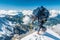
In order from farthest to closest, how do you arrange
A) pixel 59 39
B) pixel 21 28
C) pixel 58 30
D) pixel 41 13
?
pixel 21 28
pixel 58 30
pixel 59 39
pixel 41 13

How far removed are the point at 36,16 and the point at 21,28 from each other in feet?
131

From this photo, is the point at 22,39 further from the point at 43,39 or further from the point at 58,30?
the point at 58,30

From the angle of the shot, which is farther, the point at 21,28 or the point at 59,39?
the point at 21,28

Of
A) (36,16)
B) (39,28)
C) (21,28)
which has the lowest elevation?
(21,28)

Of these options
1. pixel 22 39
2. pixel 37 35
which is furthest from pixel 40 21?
pixel 22 39

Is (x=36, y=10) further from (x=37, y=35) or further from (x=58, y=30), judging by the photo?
(x=58, y=30)

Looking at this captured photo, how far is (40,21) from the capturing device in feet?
63.2

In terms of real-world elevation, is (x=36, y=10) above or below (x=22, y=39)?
above

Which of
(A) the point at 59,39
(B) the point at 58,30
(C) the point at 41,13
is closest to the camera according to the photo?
(C) the point at 41,13

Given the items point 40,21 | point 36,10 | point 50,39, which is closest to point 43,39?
point 50,39

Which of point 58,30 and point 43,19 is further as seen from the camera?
point 58,30

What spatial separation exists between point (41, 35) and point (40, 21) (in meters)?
1.81

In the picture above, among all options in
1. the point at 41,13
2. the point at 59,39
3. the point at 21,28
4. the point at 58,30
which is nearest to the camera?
the point at 41,13

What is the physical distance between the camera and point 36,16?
19000 millimetres
